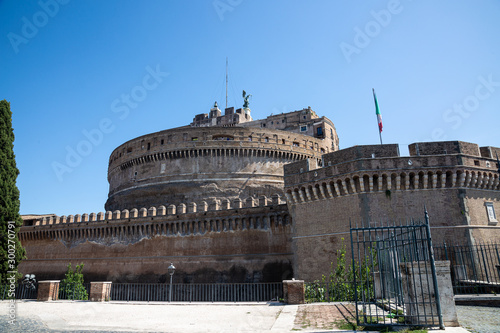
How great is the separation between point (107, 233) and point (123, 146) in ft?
47.6

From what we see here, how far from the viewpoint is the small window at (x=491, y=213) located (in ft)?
50.8

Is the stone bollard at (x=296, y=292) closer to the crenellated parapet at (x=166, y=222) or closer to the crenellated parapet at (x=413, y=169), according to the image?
the crenellated parapet at (x=413, y=169)

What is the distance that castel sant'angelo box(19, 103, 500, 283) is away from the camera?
15.2 metres

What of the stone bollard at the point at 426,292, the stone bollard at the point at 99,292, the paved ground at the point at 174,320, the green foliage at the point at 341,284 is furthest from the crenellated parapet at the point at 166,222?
the stone bollard at the point at 426,292

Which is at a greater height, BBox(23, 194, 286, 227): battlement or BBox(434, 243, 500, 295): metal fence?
BBox(23, 194, 286, 227): battlement

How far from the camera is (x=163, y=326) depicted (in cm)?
827

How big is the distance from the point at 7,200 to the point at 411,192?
20.3 meters

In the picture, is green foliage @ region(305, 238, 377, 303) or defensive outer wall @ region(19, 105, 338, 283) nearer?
green foliage @ region(305, 238, 377, 303)

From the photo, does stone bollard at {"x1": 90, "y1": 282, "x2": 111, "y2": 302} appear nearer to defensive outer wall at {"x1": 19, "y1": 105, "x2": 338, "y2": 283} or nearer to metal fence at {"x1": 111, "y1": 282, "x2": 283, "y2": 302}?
metal fence at {"x1": 111, "y1": 282, "x2": 283, "y2": 302}

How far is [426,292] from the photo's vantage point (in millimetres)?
6938

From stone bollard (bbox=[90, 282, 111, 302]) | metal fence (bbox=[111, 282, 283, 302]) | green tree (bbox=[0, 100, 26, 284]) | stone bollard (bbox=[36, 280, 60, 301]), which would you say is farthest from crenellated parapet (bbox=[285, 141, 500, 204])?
green tree (bbox=[0, 100, 26, 284])

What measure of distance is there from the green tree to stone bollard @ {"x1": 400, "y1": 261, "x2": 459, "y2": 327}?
1880cm

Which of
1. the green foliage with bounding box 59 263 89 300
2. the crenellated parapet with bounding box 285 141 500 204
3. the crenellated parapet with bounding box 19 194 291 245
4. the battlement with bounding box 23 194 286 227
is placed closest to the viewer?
the crenellated parapet with bounding box 285 141 500 204

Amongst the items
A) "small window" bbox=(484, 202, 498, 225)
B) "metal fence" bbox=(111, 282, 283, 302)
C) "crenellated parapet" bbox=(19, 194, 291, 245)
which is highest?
"crenellated parapet" bbox=(19, 194, 291, 245)
